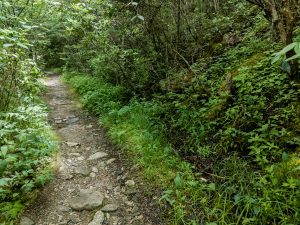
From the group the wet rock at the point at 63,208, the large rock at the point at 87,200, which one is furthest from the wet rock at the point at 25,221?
the large rock at the point at 87,200

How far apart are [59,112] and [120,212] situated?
5502 mm

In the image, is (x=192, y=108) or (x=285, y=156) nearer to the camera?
(x=285, y=156)

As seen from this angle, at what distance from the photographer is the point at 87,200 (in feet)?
12.7

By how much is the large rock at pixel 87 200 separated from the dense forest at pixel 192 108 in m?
0.58

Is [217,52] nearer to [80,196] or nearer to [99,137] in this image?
[99,137]

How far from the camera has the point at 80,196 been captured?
13.1 feet

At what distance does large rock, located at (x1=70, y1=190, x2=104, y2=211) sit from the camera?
375 centimetres

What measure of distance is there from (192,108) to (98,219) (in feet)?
9.54

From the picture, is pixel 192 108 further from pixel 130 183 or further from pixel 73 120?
pixel 73 120

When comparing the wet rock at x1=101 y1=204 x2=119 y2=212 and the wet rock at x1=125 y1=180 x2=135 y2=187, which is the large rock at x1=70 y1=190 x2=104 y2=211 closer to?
the wet rock at x1=101 y1=204 x2=119 y2=212

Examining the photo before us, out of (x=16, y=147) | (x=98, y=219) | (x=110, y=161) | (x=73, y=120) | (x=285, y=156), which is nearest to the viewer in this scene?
(x=285, y=156)

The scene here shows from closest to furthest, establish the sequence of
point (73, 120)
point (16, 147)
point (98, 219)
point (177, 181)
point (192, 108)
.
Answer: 1. point (98, 219)
2. point (177, 181)
3. point (16, 147)
4. point (192, 108)
5. point (73, 120)

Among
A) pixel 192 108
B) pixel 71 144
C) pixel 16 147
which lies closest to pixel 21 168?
pixel 16 147

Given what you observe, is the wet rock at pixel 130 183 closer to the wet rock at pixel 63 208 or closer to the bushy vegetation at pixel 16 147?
the wet rock at pixel 63 208
